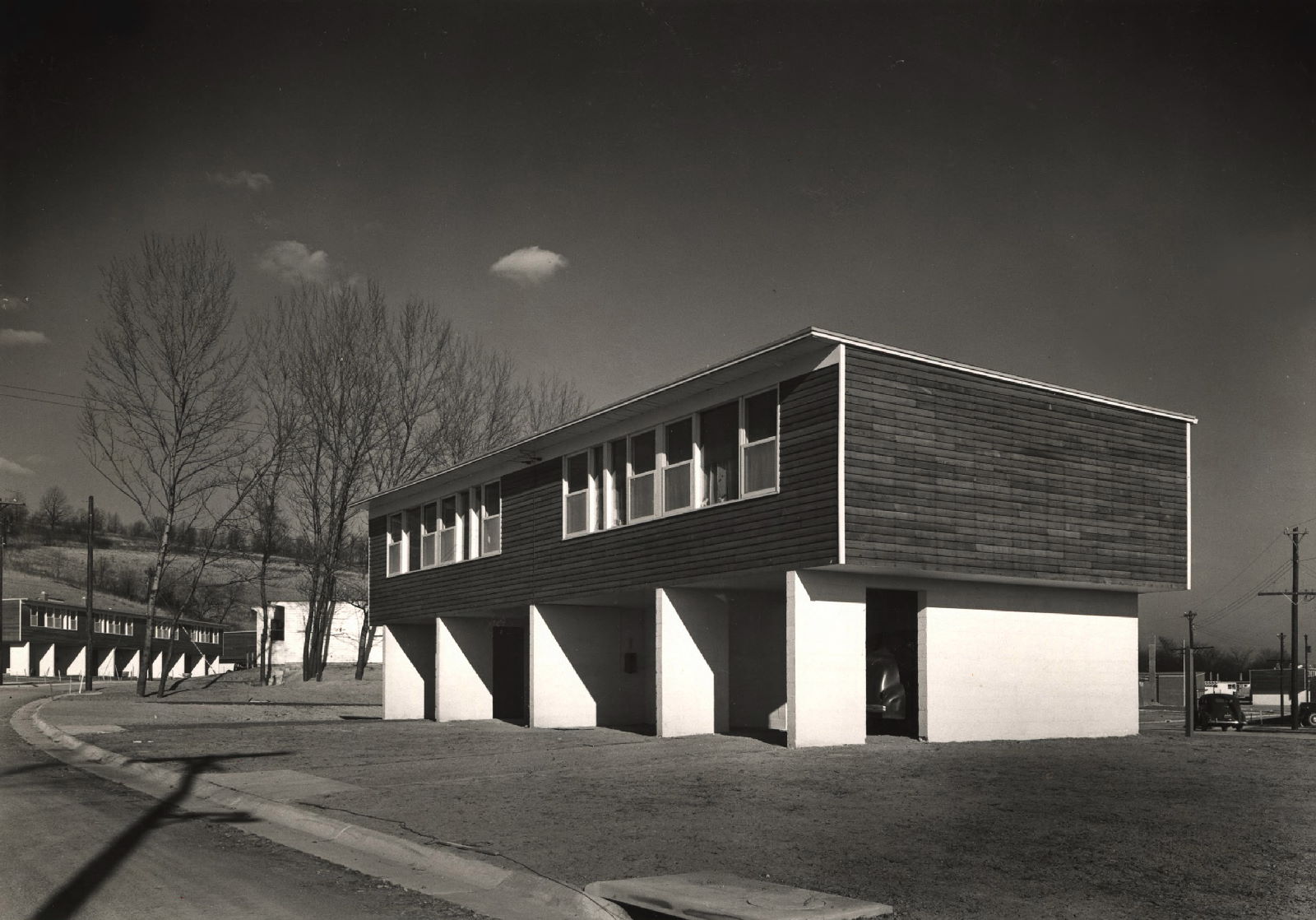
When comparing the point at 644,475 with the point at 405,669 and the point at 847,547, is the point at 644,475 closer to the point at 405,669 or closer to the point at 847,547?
the point at 847,547

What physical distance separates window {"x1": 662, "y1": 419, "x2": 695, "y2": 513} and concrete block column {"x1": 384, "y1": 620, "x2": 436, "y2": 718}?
14.3 m

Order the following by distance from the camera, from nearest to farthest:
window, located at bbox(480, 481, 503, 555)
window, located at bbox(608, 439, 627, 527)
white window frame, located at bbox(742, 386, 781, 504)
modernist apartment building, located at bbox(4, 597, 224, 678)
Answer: white window frame, located at bbox(742, 386, 781, 504) < window, located at bbox(608, 439, 627, 527) < window, located at bbox(480, 481, 503, 555) < modernist apartment building, located at bbox(4, 597, 224, 678)

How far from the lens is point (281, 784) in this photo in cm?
1425

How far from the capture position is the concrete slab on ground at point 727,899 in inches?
275

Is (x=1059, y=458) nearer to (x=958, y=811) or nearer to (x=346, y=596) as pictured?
(x=958, y=811)

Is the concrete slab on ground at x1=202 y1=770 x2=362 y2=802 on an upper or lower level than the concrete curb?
lower

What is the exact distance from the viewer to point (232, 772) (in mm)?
15633

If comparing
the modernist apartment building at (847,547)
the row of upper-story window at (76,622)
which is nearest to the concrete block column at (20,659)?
Result: the row of upper-story window at (76,622)

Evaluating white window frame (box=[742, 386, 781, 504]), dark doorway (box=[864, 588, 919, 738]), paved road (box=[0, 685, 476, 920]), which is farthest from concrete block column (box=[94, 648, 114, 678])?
paved road (box=[0, 685, 476, 920])

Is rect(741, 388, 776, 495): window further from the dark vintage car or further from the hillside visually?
the hillside

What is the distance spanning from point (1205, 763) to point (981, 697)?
4.81 metres

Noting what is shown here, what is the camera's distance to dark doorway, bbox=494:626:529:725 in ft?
101

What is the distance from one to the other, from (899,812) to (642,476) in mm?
11248

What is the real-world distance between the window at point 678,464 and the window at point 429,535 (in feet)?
38.1
